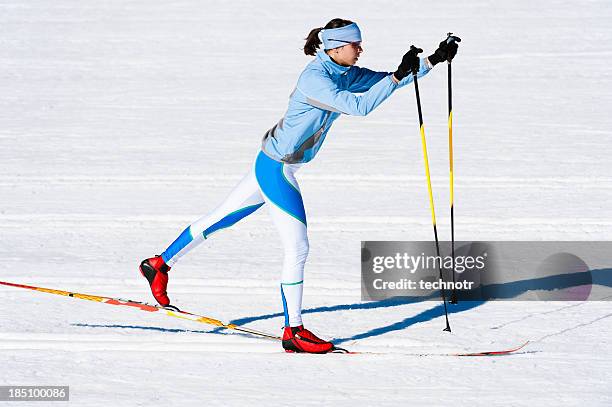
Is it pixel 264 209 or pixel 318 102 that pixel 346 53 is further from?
pixel 264 209

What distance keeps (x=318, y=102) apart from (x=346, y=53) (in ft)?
1.05

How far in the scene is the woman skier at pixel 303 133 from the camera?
192 inches

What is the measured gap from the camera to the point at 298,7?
19.6 meters

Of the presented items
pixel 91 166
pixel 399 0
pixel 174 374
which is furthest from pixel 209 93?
pixel 174 374

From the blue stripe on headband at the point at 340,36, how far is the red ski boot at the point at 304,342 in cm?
151

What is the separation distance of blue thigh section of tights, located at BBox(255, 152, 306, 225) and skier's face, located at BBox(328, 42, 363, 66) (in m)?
0.63

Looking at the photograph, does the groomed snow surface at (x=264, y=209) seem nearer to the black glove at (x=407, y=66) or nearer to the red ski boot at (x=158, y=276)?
the red ski boot at (x=158, y=276)

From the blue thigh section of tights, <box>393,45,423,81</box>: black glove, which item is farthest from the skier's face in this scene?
the blue thigh section of tights

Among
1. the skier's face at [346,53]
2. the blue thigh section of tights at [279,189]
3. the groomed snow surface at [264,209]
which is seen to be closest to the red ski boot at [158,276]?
the groomed snow surface at [264,209]

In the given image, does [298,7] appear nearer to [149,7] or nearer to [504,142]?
[149,7]

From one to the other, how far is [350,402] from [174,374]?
94 cm

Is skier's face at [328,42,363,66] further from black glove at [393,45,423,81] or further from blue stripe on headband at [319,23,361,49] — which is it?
black glove at [393,45,423,81]

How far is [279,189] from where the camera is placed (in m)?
5.19

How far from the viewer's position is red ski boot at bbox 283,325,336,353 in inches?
204
